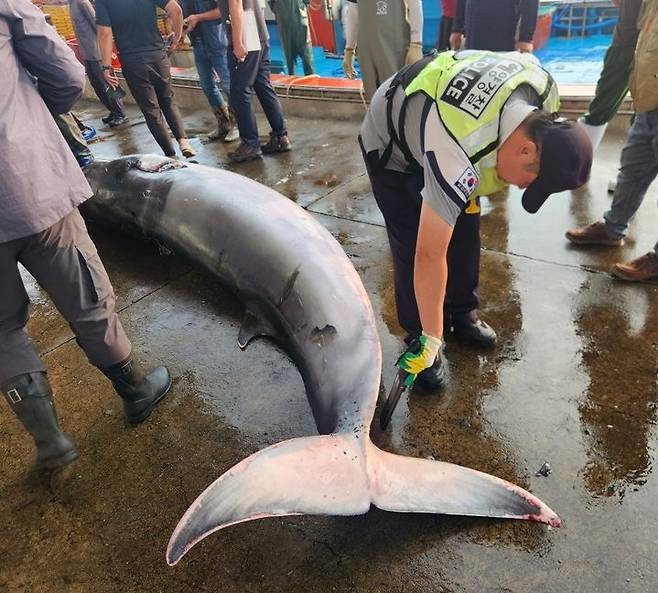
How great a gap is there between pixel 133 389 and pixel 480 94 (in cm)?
224

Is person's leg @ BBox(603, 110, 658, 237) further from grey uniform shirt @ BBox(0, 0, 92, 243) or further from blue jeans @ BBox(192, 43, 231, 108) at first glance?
blue jeans @ BBox(192, 43, 231, 108)

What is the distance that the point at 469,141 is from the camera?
200cm

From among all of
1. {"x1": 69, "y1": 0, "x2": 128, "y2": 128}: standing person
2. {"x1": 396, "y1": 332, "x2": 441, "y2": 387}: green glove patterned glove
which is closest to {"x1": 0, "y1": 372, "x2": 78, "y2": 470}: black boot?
{"x1": 396, "y1": 332, "x2": 441, "y2": 387}: green glove patterned glove

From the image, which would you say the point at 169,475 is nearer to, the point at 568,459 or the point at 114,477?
the point at 114,477

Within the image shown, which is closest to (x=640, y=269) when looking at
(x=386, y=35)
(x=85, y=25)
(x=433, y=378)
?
(x=433, y=378)

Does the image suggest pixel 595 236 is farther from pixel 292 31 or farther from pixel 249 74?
pixel 292 31

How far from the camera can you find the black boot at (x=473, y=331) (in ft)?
10.1

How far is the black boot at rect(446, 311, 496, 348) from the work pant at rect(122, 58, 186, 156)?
4.72 m

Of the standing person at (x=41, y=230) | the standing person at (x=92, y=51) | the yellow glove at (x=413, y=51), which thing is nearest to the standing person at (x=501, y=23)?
the yellow glove at (x=413, y=51)

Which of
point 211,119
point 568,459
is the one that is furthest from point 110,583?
point 211,119

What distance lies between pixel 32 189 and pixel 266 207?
5.32 feet

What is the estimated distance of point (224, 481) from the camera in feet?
6.27

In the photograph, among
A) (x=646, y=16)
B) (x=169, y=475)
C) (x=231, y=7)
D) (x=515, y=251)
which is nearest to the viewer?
(x=169, y=475)

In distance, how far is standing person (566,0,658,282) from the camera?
317cm
